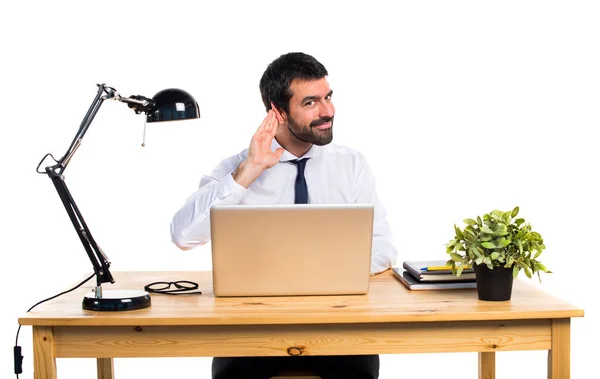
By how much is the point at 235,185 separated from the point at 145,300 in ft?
2.13

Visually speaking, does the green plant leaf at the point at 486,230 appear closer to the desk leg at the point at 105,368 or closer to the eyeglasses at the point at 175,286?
the eyeglasses at the point at 175,286

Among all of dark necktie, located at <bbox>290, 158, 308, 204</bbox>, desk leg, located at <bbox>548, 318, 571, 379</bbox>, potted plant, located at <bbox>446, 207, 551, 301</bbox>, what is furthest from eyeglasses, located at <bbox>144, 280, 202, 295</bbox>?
desk leg, located at <bbox>548, 318, 571, 379</bbox>

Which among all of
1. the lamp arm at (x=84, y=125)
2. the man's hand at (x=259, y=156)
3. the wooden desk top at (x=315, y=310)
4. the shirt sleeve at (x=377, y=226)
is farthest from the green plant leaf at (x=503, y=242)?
the lamp arm at (x=84, y=125)

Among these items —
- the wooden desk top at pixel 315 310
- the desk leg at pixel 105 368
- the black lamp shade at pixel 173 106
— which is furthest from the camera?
the desk leg at pixel 105 368

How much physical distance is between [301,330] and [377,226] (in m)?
0.95

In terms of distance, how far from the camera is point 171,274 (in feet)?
10.0

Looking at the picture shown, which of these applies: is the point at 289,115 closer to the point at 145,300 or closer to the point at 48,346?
the point at 145,300

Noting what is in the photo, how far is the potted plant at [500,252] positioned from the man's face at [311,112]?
3.12 feet

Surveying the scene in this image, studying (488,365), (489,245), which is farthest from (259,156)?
(488,365)

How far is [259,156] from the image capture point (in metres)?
3.07

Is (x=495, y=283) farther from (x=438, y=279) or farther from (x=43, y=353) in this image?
(x=43, y=353)

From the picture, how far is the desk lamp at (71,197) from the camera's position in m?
2.48

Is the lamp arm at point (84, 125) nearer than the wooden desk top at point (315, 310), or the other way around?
the wooden desk top at point (315, 310)

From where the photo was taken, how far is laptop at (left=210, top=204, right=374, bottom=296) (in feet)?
8.29
